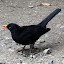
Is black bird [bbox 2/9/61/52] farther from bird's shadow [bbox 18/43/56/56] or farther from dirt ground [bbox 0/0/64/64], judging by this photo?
dirt ground [bbox 0/0/64/64]

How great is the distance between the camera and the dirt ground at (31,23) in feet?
18.8

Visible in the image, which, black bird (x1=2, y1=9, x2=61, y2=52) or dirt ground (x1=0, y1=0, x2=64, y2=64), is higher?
A: black bird (x1=2, y1=9, x2=61, y2=52)

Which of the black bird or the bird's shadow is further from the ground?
the black bird

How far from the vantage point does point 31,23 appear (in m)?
8.41

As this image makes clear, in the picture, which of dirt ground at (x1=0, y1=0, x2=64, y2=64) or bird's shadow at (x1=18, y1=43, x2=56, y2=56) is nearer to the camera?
dirt ground at (x1=0, y1=0, x2=64, y2=64)

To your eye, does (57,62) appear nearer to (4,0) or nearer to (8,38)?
(8,38)

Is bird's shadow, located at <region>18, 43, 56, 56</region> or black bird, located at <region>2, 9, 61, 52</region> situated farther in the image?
bird's shadow, located at <region>18, 43, 56, 56</region>

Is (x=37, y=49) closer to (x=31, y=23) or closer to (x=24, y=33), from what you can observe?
(x=24, y=33)

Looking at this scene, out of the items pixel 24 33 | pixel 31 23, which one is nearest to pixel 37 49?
pixel 24 33

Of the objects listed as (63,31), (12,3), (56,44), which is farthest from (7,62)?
(12,3)

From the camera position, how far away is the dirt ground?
5.72 metres

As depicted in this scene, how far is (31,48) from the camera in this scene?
6129 millimetres

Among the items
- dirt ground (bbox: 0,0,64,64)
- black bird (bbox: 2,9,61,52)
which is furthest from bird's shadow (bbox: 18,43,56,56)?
black bird (bbox: 2,9,61,52)

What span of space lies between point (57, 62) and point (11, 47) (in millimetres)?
1715
